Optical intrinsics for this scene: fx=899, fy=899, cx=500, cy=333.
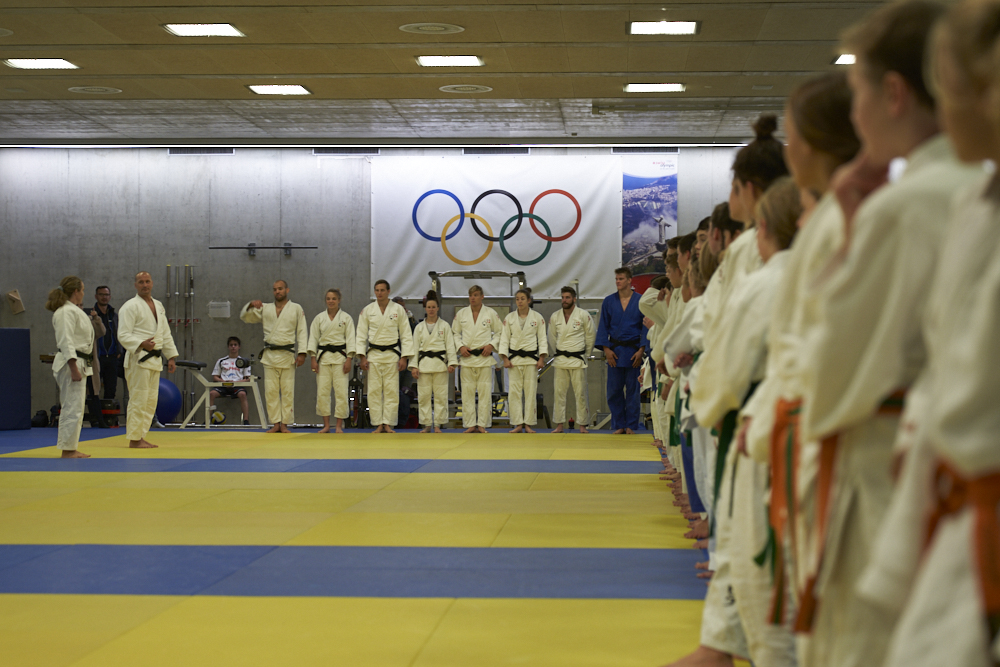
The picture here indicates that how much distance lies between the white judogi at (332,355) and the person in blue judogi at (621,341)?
297 centimetres

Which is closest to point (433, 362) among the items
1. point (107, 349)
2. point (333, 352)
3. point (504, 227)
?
point (333, 352)

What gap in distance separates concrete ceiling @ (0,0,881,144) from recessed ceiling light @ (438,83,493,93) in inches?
4.6

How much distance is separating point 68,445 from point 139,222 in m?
5.41

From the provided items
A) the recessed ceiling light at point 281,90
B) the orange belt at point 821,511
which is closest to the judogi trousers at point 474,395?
the recessed ceiling light at point 281,90

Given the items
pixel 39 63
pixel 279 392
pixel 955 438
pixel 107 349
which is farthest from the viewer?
pixel 107 349

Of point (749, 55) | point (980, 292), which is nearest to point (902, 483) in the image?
point (980, 292)

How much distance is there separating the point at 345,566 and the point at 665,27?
5.70 metres

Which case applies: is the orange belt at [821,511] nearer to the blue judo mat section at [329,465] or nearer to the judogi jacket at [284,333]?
the blue judo mat section at [329,465]

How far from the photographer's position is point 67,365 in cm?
792

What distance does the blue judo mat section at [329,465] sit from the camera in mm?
7156

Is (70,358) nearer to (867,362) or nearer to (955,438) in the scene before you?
(867,362)

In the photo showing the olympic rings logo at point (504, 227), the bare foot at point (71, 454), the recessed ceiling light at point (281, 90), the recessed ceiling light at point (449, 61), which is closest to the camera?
the bare foot at point (71, 454)

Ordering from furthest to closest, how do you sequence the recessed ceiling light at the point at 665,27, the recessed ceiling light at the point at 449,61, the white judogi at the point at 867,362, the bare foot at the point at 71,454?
the recessed ceiling light at the point at 449,61, the bare foot at the point at 71,454, the recessed ceiling light at the point at 665,27, the white judogi at the point at 867,362

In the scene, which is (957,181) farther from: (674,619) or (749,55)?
(749,55)
